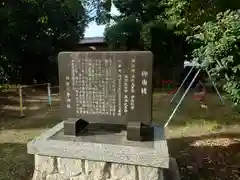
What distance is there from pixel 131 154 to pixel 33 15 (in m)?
8.67

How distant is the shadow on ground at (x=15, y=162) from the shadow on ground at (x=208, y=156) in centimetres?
206

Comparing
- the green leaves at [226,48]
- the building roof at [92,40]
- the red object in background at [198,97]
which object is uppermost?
the building roof at [92,40]

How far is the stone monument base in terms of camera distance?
7.07 ft

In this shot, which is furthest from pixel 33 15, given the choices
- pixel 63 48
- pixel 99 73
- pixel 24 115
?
pixel 99 73

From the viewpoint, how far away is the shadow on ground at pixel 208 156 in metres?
3.06

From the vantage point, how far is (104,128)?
2.78 meters

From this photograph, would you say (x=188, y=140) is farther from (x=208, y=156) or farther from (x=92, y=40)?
(x=92, y=40)

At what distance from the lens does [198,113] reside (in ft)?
20.5

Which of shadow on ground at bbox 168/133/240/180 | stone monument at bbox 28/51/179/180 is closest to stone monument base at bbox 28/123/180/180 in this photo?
stone monument at bbox 28/51/179/180

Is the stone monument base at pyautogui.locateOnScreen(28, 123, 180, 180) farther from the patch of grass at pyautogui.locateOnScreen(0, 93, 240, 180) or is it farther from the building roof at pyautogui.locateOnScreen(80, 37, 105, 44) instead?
the building roof at pyautogui.locateOnScreen(80, 37, 105, 44)

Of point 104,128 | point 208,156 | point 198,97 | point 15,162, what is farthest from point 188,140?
point 198,97

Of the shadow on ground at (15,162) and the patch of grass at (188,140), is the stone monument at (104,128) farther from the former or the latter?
the patch of grass at (188,140)

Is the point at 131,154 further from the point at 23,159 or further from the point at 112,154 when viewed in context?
the point at 23,159

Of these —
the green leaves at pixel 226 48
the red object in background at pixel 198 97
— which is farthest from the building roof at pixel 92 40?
the green leaves at pixel 226 48
